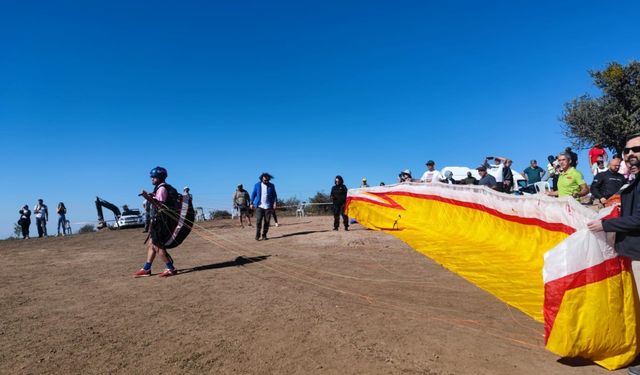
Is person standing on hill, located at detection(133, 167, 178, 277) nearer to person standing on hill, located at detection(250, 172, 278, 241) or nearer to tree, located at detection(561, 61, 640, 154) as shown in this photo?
person standing on hill, located at detection(250, 172, 278, 241)

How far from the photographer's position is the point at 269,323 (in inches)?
198

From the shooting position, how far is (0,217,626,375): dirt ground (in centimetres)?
390

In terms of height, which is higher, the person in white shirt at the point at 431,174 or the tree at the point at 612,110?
the tree at the point at 612,110

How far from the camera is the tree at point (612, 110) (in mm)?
28484

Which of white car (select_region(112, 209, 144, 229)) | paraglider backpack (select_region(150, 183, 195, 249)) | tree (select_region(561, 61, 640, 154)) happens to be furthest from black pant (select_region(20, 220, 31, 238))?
tree (select_region(561, 61, 640, 154))

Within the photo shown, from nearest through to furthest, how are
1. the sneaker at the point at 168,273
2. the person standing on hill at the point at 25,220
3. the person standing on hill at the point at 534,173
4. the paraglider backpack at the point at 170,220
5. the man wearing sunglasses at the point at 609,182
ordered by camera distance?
the man wearing sunglasses at the point at 609,182 → the paraglider backpack at the point at 170,220 → the sneaker at the point at 168,273 → the person standing on hill at the point at 534,173 → the person standing on hill at the point at 25,220

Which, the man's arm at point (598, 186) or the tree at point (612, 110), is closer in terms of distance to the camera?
the man's arm at point (598, 186)

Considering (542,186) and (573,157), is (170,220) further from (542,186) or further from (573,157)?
(542,186)

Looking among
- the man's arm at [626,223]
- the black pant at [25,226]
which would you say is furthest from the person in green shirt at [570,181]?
the black pant at [25,226]

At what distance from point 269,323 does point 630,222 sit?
12.8 ft

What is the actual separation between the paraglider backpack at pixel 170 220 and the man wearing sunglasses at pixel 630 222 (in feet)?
22.8

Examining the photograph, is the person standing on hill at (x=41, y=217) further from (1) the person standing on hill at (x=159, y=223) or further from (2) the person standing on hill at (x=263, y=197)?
(1) the person standing on hill at (x=159, y=223)

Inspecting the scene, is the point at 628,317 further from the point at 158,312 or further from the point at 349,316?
the point at 158,312

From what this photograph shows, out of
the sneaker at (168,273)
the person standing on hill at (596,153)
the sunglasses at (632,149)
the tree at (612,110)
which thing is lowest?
the sneaker at (168,273)
